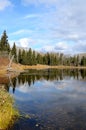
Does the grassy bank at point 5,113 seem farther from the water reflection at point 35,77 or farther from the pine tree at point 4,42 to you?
the pine tree at point 4,42

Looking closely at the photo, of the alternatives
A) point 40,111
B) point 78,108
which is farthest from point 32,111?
point 78,108

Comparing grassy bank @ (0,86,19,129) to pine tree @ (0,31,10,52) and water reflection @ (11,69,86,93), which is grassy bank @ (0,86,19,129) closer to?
water reflection @ (11,69,86,93)

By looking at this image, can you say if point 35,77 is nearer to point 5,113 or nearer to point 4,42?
point 5,113

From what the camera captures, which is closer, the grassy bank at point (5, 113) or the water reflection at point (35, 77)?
the grassy bank at point (5, 113)

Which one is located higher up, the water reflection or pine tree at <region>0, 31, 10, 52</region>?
pine tree at <region>0, 31, 10, 52</region>

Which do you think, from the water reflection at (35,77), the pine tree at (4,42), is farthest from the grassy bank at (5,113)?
the pine tree at (4,42)

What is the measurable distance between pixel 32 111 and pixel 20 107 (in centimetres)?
227

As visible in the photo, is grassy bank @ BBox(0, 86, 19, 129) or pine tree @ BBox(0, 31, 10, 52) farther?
pine tree @ BBox(0, 31, 10, 52)

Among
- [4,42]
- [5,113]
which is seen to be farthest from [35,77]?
[4,42]

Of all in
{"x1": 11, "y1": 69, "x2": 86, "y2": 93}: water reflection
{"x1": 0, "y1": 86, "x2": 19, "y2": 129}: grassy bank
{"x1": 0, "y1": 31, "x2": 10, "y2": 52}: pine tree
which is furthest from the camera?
{"x1": 0, "y1": 31, "x2": 10, "y2": 52}: pine tree

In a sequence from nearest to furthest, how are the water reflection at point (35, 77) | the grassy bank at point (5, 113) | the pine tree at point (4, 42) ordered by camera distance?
the grassy bank at point (5, 113) → the water reflection at point (35, 77) → the pine tree at point (4, 42)

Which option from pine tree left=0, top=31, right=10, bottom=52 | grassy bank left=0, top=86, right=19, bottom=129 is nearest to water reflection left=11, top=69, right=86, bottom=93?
grassy bank left=0, top=86, right=19, bottom=129

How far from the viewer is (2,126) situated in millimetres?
16297

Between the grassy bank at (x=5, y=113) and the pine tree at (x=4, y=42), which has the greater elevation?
the pine tree at (x=4, y=42)
